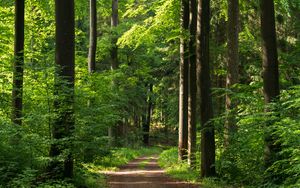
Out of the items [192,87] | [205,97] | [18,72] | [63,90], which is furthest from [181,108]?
[63,90]

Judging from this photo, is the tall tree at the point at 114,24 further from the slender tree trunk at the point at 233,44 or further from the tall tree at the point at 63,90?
the tall tree at the point at 63,90

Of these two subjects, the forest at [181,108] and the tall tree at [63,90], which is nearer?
the forest at [181,108]

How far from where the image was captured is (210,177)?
14.0 meters

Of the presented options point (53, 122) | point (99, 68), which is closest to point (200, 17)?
point (53, 122)

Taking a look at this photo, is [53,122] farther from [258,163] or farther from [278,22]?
[278,22]

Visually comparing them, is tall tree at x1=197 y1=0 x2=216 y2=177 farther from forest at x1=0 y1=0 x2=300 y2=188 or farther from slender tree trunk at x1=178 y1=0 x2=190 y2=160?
slender tree trunk at x1=178 y1=0 x2=190 y2=160

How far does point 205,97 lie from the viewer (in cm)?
1430

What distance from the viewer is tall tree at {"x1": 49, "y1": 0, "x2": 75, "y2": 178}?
35.2 ft

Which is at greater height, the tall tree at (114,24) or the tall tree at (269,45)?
the tall tree at (114,24)

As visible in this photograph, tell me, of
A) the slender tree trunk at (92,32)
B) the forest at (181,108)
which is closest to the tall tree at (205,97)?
the forest at (181,108)

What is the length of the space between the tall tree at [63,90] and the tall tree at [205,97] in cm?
485

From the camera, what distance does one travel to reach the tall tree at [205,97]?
14.2 m

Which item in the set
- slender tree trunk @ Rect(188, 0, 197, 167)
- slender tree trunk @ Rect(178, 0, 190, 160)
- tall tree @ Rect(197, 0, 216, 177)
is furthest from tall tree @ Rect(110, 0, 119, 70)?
tall tree @ Rect(197, 0, 216, 177)

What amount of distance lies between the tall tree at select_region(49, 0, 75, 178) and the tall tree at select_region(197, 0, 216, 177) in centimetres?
485
